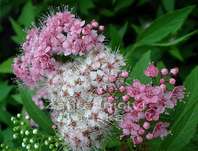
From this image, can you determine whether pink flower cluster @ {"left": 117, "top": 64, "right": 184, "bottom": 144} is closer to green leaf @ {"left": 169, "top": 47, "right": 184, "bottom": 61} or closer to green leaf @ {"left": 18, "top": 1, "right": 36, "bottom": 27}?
green leaf @ {"left": 169, "top": 47, "right": 184, "bottom": 61}

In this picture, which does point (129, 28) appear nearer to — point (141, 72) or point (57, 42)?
point (141, 72)

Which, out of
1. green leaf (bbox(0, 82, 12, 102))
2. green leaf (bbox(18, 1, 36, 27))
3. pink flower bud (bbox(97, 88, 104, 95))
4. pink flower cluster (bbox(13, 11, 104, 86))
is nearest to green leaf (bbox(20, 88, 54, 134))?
pink flower cluster (bbox(13, 11, 104, 86))

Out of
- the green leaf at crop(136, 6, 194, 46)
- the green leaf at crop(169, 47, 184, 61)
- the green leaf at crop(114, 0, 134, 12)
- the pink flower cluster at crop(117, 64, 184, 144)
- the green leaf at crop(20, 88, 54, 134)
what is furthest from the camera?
the green leaf at crop(114, 0, 134, 12)

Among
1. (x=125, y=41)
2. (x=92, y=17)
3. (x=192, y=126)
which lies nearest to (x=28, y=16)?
(x=92, y=17)

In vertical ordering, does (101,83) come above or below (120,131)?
above

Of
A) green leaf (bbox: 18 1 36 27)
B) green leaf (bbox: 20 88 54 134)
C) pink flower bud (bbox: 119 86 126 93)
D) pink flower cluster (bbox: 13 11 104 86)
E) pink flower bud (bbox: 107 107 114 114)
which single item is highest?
pink flower cluster (bbox: 13 11 104 86)

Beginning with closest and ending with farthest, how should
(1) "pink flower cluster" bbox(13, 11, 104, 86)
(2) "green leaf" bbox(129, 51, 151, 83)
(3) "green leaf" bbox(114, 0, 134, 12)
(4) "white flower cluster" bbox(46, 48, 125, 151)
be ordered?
1. (4) "white flower cluster" bbox(46, 48, 125, 151)
2. (1) "pink flower cluster" bbox(13, 11, 104, 86)
3. (2) "green leaf" bbox(129, 51, 151, 83)
4. (3) "green leaf" bbox(114, 0, 134, 12)

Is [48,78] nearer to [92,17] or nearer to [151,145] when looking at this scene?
[151,145]
